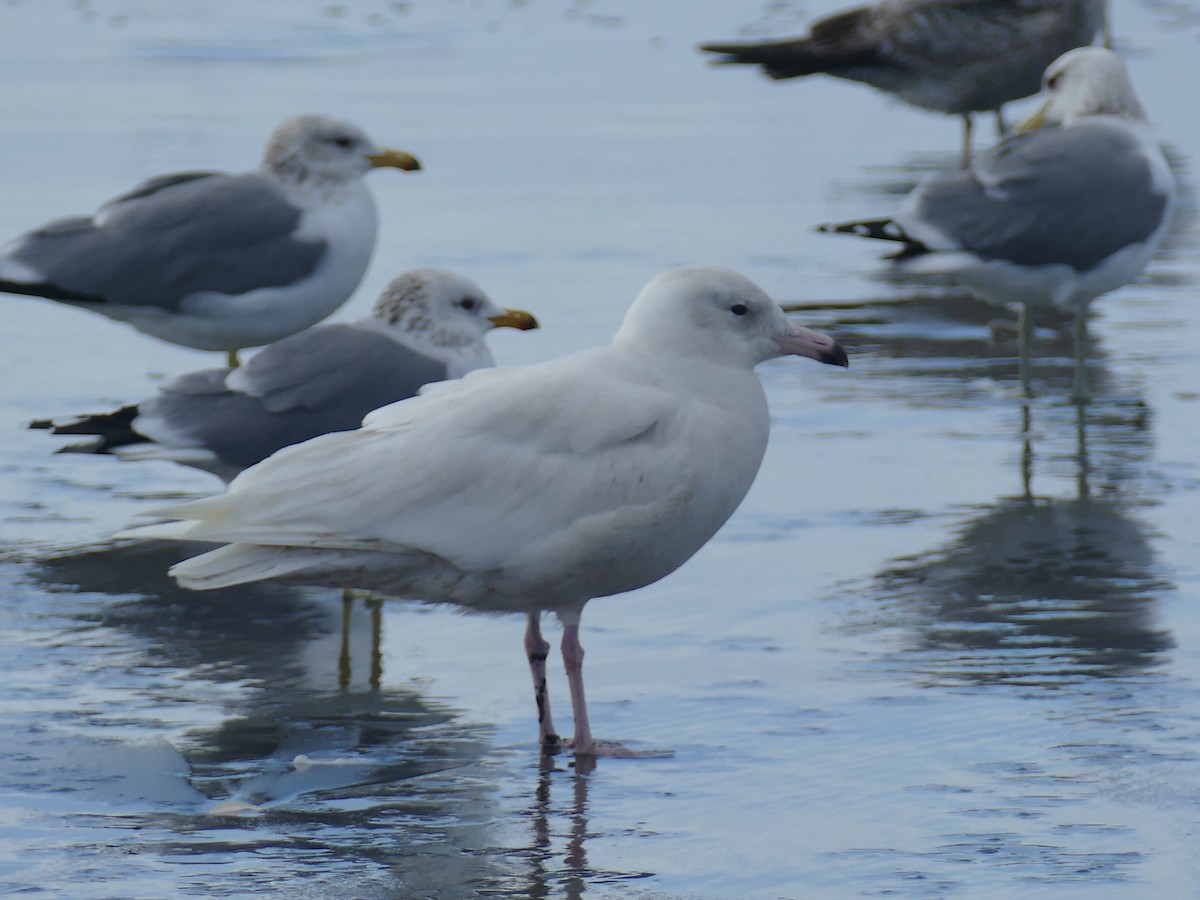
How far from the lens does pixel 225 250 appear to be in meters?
7.71

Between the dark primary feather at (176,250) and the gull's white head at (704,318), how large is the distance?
2.97m

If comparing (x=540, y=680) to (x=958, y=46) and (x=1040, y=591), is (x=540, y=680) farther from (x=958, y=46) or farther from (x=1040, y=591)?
(x=958, y=46)

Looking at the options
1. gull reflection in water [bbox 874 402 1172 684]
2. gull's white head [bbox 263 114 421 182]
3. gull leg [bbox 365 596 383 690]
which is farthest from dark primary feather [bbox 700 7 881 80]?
gull leg [bbox 365 596 383 690]

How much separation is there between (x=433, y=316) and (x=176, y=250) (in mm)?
1560

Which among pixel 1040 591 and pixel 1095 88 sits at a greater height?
pixel 1095 88

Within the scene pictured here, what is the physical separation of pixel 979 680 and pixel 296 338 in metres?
2.42

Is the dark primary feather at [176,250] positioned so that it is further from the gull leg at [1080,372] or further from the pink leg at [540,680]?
the pink leg at [540,680]

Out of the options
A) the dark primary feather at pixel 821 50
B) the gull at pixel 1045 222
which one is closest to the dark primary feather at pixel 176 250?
the gull at pixel 1045 222

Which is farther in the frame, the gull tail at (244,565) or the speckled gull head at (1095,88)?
the speckled gull head at (1095,88)

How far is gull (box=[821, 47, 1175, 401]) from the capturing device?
8.26m

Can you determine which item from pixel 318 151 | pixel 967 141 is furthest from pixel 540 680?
pixel 967 141

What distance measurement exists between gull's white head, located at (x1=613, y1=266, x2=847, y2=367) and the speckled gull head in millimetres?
4429

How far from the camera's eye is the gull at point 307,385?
6219 mm

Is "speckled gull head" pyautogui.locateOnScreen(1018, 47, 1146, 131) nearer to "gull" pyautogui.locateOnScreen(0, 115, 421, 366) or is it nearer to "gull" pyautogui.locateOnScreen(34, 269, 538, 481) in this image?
"gull" pyautogui.locateOnScreen(0, 115, 421, 366)
